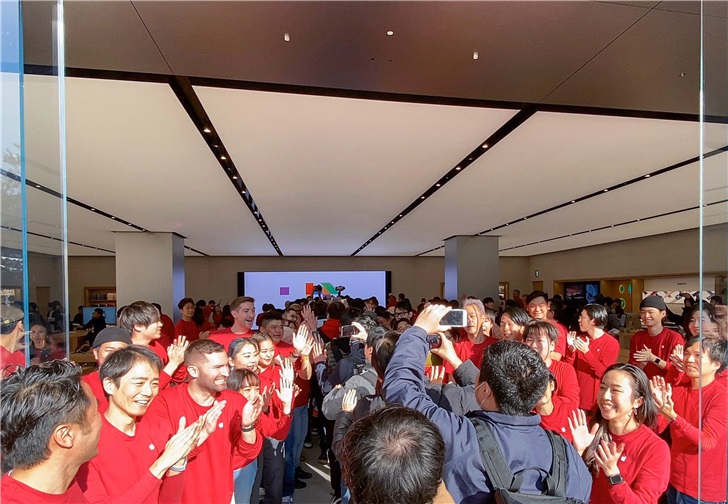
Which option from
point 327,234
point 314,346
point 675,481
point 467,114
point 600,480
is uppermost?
point 467,114

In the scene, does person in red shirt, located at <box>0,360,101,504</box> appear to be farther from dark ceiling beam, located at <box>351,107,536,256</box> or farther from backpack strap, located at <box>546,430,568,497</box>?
dark ceiling beam, located at <box>351,107,536,256</box>

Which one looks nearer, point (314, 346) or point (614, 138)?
point (314, 346)

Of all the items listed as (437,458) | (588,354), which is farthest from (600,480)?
(588,354)

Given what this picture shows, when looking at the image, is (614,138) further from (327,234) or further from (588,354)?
(327,234)

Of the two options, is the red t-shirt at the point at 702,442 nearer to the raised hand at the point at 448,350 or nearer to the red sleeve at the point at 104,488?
the raised hand at the point at 448,350

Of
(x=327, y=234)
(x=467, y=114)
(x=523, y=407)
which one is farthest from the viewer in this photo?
(x=327, y=234)

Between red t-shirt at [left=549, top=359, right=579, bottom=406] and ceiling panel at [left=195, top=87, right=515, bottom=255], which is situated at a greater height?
ceiling panel at [left=195, top=87, right=515, bottom=255]

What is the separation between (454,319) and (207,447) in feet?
4.63

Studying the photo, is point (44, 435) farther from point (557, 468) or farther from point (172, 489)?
point (557, 468)

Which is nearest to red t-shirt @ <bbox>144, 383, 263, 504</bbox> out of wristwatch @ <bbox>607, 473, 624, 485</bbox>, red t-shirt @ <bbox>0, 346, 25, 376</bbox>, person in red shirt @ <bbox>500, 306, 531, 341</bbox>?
red t-shirt @ <bbox>0, 346, 25, 376</bbox>

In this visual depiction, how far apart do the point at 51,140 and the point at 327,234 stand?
9062 millimetres

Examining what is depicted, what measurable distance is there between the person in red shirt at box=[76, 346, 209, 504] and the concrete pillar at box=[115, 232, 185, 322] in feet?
27.6

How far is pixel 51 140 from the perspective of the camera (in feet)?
5.92

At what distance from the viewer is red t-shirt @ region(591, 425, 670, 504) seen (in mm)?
1807
